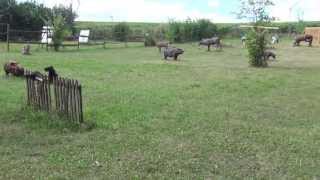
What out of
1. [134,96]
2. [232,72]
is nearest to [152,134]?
[134,96]

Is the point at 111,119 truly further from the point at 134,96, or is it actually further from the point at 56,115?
the point at 134,96

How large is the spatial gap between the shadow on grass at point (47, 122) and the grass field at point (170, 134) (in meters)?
0.02

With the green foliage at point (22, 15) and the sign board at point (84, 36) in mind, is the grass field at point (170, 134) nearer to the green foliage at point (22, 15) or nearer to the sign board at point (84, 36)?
the sign board at point (84, 36)

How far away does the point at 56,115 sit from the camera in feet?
37.0

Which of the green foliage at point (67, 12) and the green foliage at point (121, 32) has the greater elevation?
the green foliage at point (67, 12)

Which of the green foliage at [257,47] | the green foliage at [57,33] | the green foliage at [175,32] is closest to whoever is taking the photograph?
the green foliage at [257,47]

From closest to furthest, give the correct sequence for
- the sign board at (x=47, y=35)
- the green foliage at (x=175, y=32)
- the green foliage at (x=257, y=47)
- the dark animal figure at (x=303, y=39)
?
the green foliage at (x=257, y=47)
the sign board at (x=47, y=35)
the dark animal figure at (x=303, y=39)
the green foliage at (x=175, y=32)

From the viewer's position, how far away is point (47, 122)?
10.9 m

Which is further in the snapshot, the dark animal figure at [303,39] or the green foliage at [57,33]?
the dark animal figure at [303,39]

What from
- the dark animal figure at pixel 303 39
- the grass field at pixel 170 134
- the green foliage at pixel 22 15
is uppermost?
the green foliage at pixel 22 15

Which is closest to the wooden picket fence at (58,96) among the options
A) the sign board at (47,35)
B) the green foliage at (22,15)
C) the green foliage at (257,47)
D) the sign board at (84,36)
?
the green foliage at (257,47)

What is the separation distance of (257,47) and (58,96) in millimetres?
18560

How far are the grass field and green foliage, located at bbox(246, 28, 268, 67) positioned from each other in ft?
32.1

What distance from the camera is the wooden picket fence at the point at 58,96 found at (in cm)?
1069
